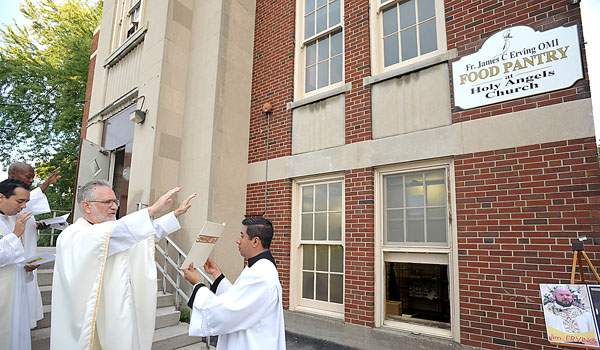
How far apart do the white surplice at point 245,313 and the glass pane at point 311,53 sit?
5195 millimetres

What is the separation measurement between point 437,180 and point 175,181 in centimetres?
510

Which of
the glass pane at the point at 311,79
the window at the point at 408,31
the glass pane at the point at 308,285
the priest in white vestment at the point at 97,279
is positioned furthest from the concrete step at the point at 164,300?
the window at the point at 408,31

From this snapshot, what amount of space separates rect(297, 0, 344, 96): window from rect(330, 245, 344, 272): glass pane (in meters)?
2.99

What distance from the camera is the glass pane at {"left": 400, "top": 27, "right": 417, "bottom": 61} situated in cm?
530

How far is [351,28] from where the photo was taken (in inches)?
235

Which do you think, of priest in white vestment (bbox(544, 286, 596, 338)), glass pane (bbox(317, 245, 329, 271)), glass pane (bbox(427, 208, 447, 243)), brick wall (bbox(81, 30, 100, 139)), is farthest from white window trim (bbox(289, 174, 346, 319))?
brick wall (bbox(81, 30, 100, 139))

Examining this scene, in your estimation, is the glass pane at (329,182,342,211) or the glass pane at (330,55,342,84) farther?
the glass pane at (330,55,342,84)

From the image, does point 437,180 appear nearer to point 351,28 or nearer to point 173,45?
point 351,28

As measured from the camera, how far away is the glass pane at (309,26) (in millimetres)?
6783

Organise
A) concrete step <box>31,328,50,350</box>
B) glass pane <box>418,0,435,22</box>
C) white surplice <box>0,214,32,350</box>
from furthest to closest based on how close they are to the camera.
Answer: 1. glass pane <box>418,0,435,22</box>
2. concrete step <box>31,328,50,350</box>
3. white surplice <box>0,214,32,350</box>

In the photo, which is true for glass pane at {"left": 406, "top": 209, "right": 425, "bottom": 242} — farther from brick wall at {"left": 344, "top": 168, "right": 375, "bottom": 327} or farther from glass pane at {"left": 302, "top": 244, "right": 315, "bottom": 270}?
glass pane at {"left": 302, "top": 244, "right": 315, "bottom": 270}

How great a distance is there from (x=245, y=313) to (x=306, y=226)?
154 inches

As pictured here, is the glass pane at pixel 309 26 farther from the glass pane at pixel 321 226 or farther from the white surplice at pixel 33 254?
the white surplice at pixel 33 254

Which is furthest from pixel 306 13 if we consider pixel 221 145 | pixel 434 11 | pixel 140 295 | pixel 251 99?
pixel 140 295
